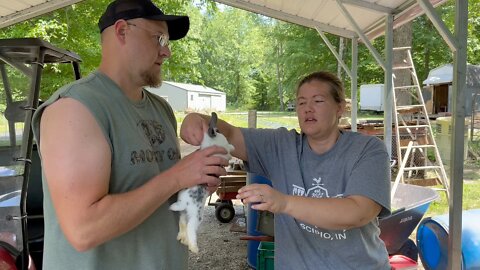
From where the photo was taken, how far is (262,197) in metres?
1.57

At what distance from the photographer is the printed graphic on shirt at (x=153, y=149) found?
147cm

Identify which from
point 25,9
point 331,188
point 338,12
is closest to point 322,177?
point 331,188

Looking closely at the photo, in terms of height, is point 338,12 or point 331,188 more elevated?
point 338,12

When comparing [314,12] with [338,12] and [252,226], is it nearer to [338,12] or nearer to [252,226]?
[338,12]

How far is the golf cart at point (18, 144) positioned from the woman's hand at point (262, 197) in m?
1.85

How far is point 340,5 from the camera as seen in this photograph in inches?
196

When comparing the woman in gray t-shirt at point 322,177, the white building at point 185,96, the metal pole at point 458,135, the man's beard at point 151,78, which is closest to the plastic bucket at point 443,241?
the metal pole at point 458,135

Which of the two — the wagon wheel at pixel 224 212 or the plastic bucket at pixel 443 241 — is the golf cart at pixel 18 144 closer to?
the plastic bucket at pixel 443 241

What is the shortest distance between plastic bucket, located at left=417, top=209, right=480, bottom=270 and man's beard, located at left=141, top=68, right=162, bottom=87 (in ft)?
10.0

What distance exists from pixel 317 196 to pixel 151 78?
0.92 metres

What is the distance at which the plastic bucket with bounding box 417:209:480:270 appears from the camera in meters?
3.42

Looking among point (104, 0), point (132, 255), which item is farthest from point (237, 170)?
point (104, 0)

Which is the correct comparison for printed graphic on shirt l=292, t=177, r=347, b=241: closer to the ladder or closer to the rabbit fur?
the rabbit fur

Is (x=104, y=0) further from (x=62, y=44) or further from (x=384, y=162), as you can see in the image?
(x=384, y=162)
